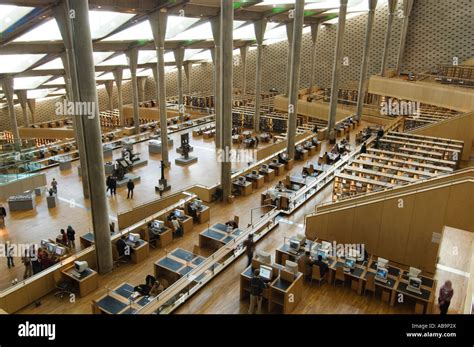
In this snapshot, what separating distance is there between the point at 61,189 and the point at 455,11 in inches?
1110

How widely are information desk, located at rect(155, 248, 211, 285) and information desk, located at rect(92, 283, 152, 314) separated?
1237mm

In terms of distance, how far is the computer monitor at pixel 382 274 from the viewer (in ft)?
28.5

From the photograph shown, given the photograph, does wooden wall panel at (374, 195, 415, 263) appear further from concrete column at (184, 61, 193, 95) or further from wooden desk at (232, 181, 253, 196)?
concrete column at (184, 61, 193, 95)

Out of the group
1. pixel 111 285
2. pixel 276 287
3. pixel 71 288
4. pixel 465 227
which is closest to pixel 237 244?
pixel 276 287

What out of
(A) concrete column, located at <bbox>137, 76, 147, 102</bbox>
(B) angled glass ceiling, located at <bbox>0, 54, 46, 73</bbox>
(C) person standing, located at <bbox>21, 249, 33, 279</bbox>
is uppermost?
(B) angled glass ceiling, located at <bbox>0, 54, 46, 73</bbox>

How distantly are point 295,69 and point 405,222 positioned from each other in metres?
10.1

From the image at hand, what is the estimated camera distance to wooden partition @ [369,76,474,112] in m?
18.9

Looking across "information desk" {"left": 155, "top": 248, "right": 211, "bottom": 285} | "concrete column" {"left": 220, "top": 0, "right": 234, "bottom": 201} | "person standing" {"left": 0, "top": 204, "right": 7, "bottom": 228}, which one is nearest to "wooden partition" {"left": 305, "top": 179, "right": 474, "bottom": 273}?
"information desk" {"left": 155, "top": 248, "right": 211, "bottom": 285}

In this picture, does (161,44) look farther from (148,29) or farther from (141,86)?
(141,86)

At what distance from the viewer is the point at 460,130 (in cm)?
1842

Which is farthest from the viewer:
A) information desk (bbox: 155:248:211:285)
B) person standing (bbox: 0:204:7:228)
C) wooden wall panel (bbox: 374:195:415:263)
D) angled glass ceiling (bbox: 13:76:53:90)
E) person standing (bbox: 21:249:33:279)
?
angled glass ceiling (bbox: 13:76:53:90)

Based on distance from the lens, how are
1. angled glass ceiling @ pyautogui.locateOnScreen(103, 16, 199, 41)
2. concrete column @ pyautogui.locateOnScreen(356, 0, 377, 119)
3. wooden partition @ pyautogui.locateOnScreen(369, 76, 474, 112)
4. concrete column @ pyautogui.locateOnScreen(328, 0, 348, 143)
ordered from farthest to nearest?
concrete column @ pyautogui.locateOnScreen(356, 0, 377, 119), angled glass ceiling @ pyautogui.locateOnScreen(103, 16, 199, 41), concrete column @ pyautogui.locateOnScreen(328, 0, 348, 143), wooden partition @ pyautogui.locateOnScreen(369, 76, 474, 112)
